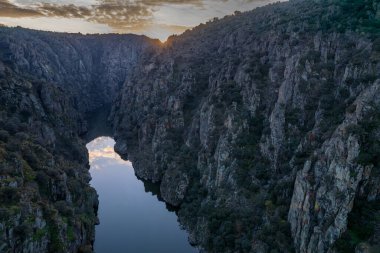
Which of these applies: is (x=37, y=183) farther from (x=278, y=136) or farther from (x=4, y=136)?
(x=278, y=136)

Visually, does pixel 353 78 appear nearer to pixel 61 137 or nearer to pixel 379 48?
pixel 379 48

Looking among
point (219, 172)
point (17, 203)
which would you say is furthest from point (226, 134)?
point (17, 203)

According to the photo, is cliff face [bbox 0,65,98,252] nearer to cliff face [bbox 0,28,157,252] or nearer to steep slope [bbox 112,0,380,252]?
cliff face [bbox 0,28,157,252]

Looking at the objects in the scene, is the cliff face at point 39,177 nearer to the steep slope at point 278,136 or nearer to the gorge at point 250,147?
the gorge at point 250,147

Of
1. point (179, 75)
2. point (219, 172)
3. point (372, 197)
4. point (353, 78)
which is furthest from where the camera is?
point (179, 75)

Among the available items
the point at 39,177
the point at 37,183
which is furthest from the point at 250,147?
the point at 37,183

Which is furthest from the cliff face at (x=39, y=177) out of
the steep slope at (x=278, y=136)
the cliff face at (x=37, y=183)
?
the steep slope at (x=278, y=136)
